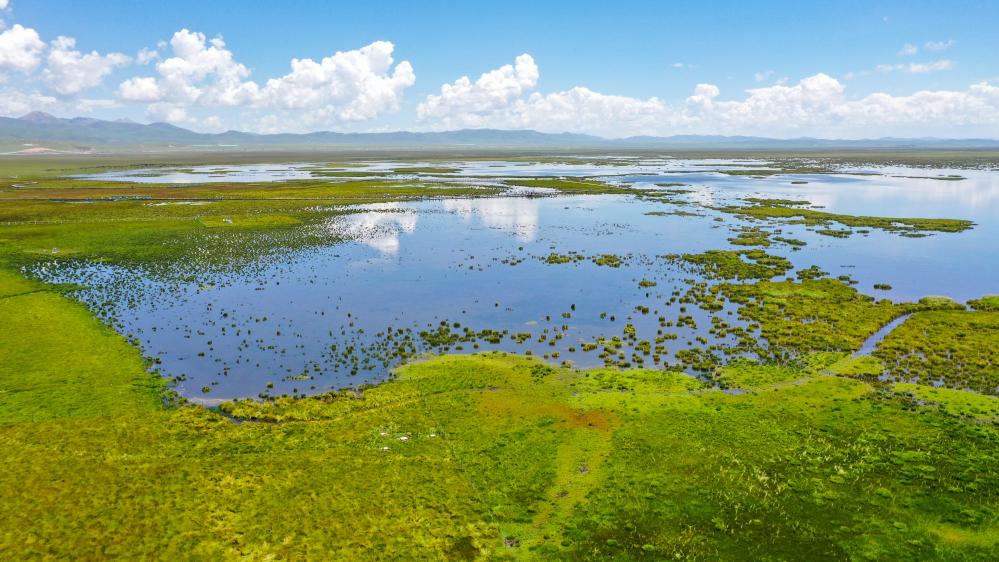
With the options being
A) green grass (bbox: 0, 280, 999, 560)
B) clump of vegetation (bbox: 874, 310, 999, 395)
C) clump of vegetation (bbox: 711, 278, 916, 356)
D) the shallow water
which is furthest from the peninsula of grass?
green grass (bbox: 0, 280, 999, 560)

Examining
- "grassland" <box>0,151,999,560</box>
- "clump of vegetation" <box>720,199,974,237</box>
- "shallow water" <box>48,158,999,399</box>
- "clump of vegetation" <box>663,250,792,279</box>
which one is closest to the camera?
"grassland" <box>0,151,999,560</box>

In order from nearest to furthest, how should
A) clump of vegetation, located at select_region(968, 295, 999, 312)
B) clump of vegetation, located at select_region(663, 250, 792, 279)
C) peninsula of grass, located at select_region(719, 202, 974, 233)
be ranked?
clump of vegetation, located at select_region(968, 295, 999, 312)
clump of vegetation, located at select_region(663, 250, 792, 279)
peninsula of grass, located at select_region(719, 202, 974, 233)

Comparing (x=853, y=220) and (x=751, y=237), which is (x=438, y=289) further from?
(x=853, y=220)

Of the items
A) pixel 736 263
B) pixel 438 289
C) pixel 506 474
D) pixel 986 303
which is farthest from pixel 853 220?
pixel 506 474

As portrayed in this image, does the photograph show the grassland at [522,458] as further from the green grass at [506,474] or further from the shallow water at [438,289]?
the shallow water at [438,289]

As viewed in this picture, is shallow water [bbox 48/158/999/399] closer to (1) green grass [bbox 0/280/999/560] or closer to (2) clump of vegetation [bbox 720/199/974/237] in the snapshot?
(2) clump of vegetation [bbox 720/199/974/237]

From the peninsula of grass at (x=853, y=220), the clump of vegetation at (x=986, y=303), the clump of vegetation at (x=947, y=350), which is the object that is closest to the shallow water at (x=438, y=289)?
the clump of vegetation at (x=986, y=303)

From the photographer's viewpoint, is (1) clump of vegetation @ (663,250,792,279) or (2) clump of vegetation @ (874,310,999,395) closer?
(2) clump of vegetation @ (874,310,999,395)

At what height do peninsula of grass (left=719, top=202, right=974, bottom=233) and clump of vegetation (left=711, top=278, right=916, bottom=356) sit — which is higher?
peninsula of grass (left=719, top=202, right=974, bottom=233)
